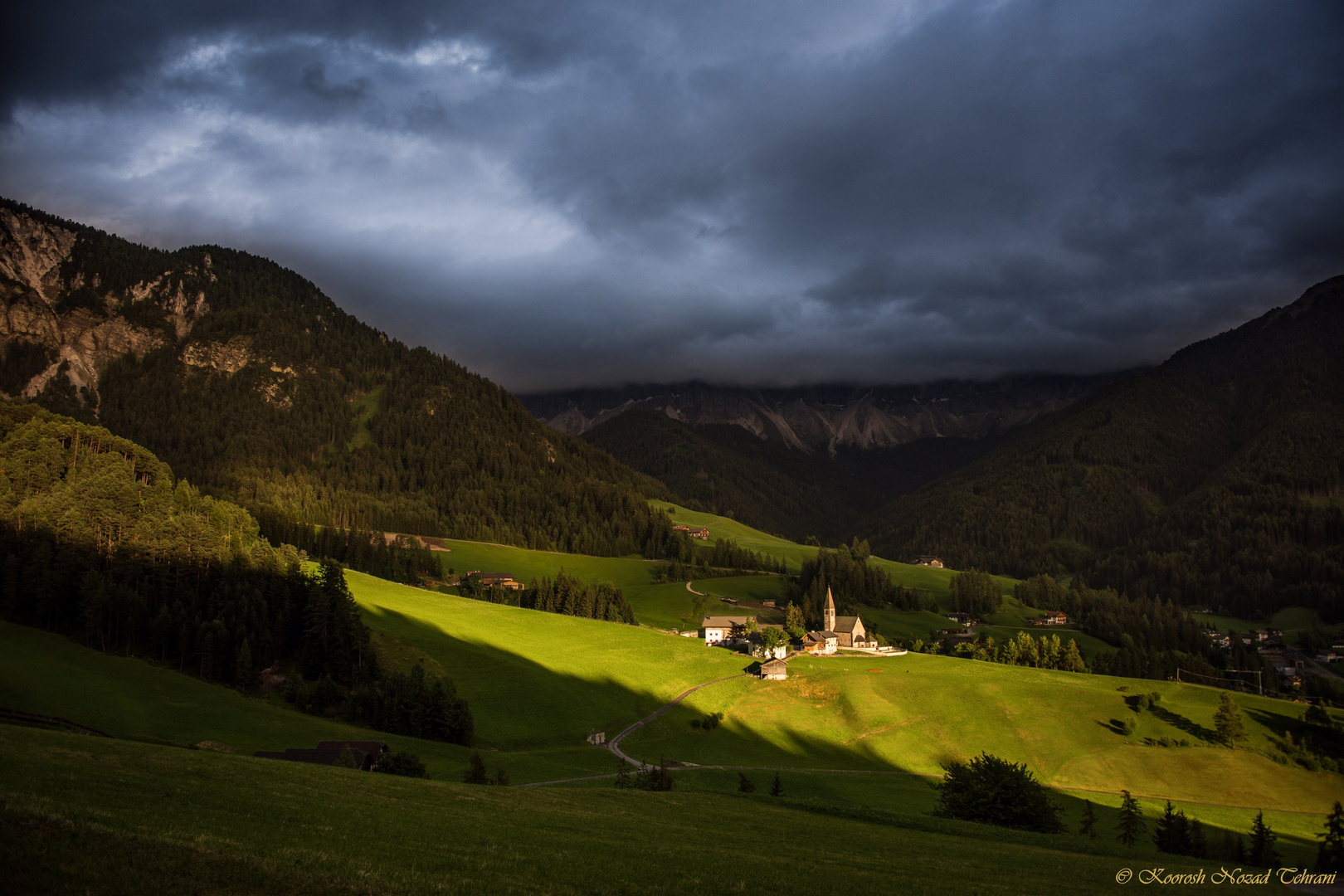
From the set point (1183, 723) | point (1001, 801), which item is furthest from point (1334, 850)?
point (1183, 723)

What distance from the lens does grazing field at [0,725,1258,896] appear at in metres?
15.2

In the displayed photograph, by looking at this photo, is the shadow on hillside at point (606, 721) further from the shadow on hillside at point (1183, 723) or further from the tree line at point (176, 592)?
the tree line at point (176, 592)

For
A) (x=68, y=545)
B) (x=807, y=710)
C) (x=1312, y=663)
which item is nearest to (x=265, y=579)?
(x=68, y=545)

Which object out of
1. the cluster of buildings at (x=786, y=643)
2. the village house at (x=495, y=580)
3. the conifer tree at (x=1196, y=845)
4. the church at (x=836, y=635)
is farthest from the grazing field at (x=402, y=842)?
the village house at (x=495, y=580)

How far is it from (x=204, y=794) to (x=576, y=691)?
74207 mm

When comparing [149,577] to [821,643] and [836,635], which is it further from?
[836,635]

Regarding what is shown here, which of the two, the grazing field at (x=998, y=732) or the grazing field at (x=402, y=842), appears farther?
the grazing field at (x=998, y=732)

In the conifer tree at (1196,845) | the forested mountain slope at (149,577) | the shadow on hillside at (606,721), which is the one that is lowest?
the shadow on hillside at (606,721)

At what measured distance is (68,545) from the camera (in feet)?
258

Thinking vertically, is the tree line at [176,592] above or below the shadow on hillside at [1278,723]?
→ above

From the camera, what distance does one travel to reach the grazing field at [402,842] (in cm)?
1520

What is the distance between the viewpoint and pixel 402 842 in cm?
2112

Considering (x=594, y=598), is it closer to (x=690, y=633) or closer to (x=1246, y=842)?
(x=690, y=633)

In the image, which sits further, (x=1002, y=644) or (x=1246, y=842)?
(x=1002, y=644)
